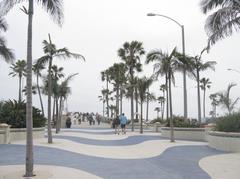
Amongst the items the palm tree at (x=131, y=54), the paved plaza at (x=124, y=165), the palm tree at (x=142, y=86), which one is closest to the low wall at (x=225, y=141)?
the paved plaza at (x=124, y=165)

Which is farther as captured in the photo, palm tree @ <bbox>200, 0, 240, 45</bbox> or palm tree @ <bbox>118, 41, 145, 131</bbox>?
palm tree @ <bbox>118, 41, 145, 131</bbox>

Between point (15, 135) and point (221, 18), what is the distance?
13895 millimetres

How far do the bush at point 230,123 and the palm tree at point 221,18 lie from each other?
4.04 meters

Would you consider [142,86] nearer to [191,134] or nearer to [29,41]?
[191,134]

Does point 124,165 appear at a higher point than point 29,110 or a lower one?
lower

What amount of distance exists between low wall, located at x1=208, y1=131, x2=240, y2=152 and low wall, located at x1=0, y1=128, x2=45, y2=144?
1123 cm

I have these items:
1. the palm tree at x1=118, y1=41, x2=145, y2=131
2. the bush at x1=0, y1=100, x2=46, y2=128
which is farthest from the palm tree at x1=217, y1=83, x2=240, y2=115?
the bush at x1=0, y1=100, x2=46, y2=128

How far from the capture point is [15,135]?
969 inches

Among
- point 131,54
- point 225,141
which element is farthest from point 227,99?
point 225,141

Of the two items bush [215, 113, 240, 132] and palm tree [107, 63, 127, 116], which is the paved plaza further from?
palm tree [107, 63, 127, 116]

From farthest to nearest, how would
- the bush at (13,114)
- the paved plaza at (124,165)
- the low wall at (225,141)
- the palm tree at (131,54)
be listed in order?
the palm tree at (131,54) → the bush at (13,114) → the low wall at (225,141) → the paved plaza at (124,165)

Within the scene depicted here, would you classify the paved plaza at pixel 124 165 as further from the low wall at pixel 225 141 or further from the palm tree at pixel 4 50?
the palm tree at pixel 4 50

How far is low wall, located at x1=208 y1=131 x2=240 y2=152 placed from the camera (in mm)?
18139

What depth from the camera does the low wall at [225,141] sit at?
18139mm
